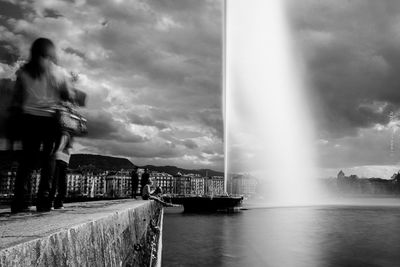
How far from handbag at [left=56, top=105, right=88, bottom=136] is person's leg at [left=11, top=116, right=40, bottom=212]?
1.06 feet

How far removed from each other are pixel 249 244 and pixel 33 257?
3019 cm

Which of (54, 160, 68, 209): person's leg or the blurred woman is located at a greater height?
the blurred woman

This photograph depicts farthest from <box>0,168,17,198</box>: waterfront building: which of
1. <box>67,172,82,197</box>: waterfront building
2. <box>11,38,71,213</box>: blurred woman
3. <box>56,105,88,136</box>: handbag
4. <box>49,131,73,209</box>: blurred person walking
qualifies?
<box>67,172,82,197</box>: waterfront building

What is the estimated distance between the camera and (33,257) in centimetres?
132

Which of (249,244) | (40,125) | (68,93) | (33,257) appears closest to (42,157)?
(40,125)

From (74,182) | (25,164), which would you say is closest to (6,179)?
(74,182)

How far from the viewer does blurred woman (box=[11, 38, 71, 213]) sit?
14.1 feet

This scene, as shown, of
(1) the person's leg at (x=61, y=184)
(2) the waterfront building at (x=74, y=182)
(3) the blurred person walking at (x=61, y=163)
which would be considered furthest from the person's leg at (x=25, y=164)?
(2) the waterfront building at (x=74, y=182)

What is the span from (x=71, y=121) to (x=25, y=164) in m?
0.74

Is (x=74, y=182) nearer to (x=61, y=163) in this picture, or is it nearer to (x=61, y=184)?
(x=61, y=184)

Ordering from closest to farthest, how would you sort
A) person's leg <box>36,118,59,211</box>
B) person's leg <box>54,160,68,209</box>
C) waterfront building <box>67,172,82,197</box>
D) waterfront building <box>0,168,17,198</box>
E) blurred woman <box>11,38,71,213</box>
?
blurred woman <box>11,38,71,213</box>, person's leg <box>36,118,59,211</box>, waterfront building <box>0,168,17,198</box>, person's leg <box>54,160,68,209</box>, waterfront building <box>67,172,82,197</box>

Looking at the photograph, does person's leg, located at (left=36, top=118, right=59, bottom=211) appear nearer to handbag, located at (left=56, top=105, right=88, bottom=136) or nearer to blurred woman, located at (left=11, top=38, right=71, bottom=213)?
blurred woman, located at (left=11, top=38, right=71, bottom=213)

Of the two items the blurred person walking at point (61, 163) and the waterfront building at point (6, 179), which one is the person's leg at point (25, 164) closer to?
the waterfront building at point (6, 179)

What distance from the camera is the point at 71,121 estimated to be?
468 cm
